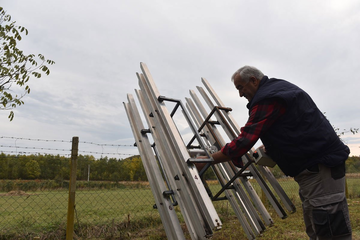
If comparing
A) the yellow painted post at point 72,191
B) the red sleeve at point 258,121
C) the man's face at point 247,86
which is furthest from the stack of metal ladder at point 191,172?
the yellow painted post at point 72,191

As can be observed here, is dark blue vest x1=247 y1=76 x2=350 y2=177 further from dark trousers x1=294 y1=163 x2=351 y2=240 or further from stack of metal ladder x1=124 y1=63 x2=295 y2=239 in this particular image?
stack of metal ladder x1=124 y1=63 x2=295 y2=239

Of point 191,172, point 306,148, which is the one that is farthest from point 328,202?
point 191,172

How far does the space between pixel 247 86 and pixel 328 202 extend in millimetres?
1084

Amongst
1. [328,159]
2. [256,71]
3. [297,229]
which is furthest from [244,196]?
[297,229]

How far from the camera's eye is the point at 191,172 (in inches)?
70.2

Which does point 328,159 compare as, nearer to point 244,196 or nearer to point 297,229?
point 244,196

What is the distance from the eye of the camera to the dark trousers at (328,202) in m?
1.59

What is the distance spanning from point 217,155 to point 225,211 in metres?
4.74

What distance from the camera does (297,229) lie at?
184 inches

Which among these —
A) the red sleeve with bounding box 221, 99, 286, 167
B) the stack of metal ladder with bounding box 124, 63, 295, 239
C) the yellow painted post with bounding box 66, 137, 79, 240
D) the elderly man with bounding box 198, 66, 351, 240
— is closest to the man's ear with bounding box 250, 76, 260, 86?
the elderly man with bounding box 198, 66, 351, 240

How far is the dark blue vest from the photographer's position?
1632 mm

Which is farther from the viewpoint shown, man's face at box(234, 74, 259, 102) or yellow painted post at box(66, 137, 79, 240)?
yellow painted post at box(66, 137, 79, 240)

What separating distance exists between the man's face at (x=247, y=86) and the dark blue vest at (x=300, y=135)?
10.0 inches

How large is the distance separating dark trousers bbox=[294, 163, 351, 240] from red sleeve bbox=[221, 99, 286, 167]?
0.45 metres
